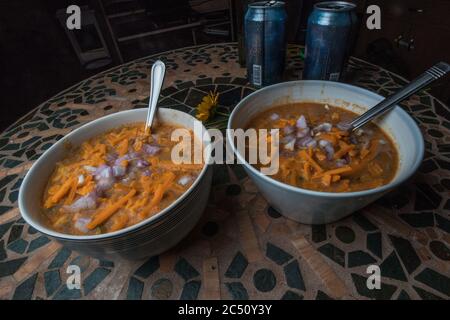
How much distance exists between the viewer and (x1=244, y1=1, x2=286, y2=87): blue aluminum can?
1238 millimetres

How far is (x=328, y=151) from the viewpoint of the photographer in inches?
33.5

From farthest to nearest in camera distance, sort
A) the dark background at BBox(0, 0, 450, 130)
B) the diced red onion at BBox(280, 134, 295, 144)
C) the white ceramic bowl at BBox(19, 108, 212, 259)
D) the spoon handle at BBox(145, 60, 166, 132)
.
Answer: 1. the dark background at BBox(0, 0, 450, 130)
2. the spoon handle at BBox(145, 60, 166, 132)
3. the diced red onion at BBox(280, 134, 295, 144)
4. the white ceramic bowl at BBox(19, 108, 212, 259)

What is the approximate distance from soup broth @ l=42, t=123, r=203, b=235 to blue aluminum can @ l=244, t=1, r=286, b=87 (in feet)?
2.22

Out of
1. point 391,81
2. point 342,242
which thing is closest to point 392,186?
point 342,242

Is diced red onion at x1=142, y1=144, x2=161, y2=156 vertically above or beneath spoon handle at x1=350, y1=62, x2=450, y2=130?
beneath

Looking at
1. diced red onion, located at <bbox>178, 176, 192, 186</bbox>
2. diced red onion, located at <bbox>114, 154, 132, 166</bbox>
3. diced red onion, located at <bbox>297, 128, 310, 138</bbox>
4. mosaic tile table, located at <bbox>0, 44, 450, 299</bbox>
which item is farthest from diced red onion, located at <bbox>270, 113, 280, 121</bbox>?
diced red onion, located at <bbox>114, 154, 132, 166</bbox>

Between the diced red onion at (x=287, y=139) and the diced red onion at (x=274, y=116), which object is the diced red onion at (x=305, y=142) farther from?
the diced red onion at (x=274, y=116)

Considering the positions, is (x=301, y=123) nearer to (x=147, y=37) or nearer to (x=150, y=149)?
(x=150, y=149)

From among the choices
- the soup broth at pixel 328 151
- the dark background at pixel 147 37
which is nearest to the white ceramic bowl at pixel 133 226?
the soup broth at pixel 328 151

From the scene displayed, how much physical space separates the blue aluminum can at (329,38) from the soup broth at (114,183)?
79 cm

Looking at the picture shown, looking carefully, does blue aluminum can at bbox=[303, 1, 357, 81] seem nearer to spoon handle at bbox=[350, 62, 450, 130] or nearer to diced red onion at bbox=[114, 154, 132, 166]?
spoon handle at bbox=[350, 62, 450, 130]

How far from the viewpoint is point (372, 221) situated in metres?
0.80

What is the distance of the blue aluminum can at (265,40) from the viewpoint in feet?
4.06

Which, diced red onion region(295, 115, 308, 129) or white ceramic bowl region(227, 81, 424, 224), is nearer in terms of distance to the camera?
white ceramic bowl region(227, 81, 424, 224)
